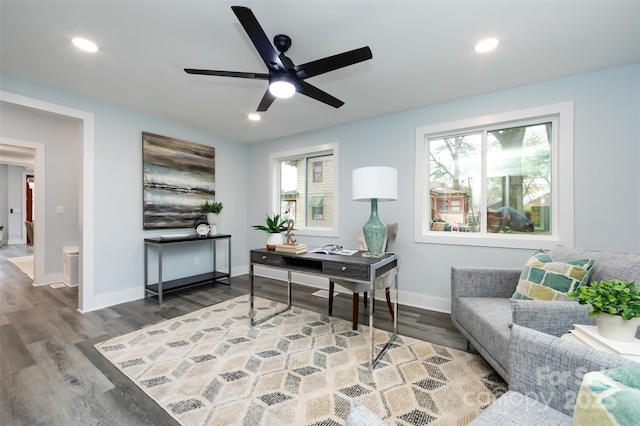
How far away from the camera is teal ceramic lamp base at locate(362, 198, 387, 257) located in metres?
2.13

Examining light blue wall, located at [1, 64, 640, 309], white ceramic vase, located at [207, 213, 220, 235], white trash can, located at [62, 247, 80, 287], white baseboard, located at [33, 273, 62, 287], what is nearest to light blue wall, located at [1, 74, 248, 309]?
light blue wall, located at [1, 64, 640, 309]

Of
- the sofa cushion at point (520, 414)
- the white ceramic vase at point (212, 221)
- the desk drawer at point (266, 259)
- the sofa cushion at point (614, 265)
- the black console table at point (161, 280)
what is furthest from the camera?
the white ceramic vase at point (212, 221)

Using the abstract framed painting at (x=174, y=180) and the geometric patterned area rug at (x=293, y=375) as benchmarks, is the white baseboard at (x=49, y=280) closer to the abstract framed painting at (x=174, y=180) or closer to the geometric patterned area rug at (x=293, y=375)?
the abstract framed painting at (x=174, y=180)

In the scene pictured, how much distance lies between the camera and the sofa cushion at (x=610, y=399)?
1.76ft

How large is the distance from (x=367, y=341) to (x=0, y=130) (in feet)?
17.1

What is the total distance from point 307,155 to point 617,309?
374 centimetres

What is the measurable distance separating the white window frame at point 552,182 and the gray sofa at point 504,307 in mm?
611

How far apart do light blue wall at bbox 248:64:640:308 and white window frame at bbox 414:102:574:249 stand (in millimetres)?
60

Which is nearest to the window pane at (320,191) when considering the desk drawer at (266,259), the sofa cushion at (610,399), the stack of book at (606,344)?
the desk drawer at (266,259)

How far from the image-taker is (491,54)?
83.1 inches

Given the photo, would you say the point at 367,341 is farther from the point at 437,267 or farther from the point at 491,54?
the point at 491,54

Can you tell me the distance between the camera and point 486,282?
7.04 ft

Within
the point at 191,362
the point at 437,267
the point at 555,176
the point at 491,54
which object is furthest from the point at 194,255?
the point at 555,176

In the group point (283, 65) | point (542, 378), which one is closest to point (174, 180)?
point (283, 65)
